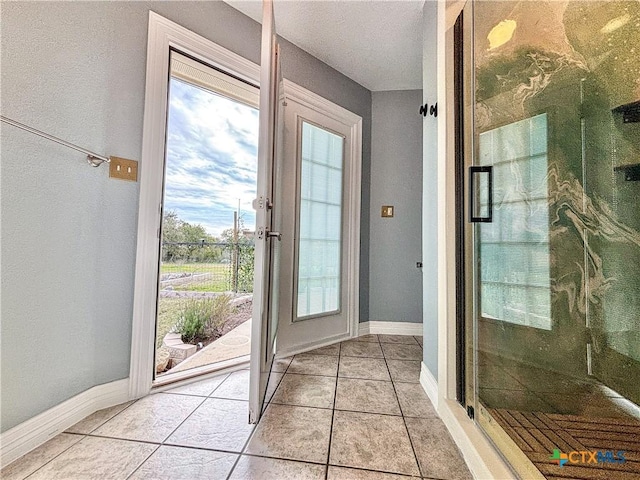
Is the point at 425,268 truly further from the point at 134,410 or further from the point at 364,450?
the point at 134,410

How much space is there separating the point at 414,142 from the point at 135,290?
2696 mm

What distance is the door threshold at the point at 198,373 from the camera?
1.53 metres

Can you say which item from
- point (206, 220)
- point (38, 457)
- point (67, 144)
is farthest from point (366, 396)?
point (67, 144)

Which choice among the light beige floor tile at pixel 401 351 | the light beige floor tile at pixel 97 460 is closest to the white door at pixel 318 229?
the light beige floor tile at pixel 401 351

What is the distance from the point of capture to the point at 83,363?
1.25m

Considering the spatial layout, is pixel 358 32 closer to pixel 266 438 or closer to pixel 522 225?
pixel 522 225

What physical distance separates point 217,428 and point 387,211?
2275 millimetres

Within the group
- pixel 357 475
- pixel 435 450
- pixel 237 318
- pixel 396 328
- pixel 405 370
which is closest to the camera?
pixel 357 475

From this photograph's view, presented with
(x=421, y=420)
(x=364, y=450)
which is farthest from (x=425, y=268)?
(x=364, y=450)

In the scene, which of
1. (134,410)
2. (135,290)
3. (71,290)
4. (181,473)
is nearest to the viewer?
(181,473)

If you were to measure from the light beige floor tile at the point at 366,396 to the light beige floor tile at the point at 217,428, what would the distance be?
489 mm

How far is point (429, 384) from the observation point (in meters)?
1.54

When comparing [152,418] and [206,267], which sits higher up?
[206,267]

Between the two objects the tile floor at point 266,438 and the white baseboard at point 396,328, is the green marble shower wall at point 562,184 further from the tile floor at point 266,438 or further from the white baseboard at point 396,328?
the white baseboard at point 396,328
